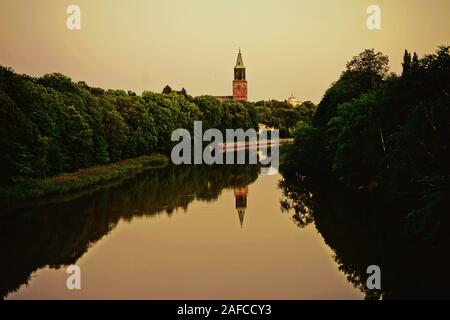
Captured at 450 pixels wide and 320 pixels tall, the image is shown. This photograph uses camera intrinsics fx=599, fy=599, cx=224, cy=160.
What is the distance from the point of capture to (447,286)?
19.7 m

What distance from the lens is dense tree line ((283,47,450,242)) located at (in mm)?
24422

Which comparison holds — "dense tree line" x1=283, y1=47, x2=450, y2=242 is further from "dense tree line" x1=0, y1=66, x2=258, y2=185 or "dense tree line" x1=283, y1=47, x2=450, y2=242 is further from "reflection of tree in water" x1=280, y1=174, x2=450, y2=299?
"dense tree line" x1=0, y1=66, x2=258, y2=185

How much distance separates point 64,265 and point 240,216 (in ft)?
46.8

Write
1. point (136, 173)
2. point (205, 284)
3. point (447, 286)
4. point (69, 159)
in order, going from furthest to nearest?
point (136, 173), point (69, 159), point (205, 284), point (447, 286)

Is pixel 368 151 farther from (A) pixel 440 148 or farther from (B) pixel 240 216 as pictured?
(A) pixel 440 148

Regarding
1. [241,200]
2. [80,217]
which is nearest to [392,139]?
[241,200]

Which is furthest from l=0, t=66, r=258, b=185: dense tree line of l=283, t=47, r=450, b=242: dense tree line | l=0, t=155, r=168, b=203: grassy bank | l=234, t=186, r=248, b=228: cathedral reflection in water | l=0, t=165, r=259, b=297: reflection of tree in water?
l=283, t=47, r=450, b=242: dense tree line

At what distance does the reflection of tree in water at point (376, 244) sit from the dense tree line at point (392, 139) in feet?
3.02

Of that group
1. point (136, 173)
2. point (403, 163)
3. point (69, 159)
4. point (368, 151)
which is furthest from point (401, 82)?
point (136, 173)

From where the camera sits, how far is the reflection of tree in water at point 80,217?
24.7 metres

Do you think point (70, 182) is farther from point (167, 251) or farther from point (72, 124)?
point (167, 251)

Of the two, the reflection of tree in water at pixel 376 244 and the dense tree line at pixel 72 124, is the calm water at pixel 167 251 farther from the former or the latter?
the dense tree line at pixel 72 124

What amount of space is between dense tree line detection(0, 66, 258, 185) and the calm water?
5.24 m

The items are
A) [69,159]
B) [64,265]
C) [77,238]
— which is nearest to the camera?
[64,265]
